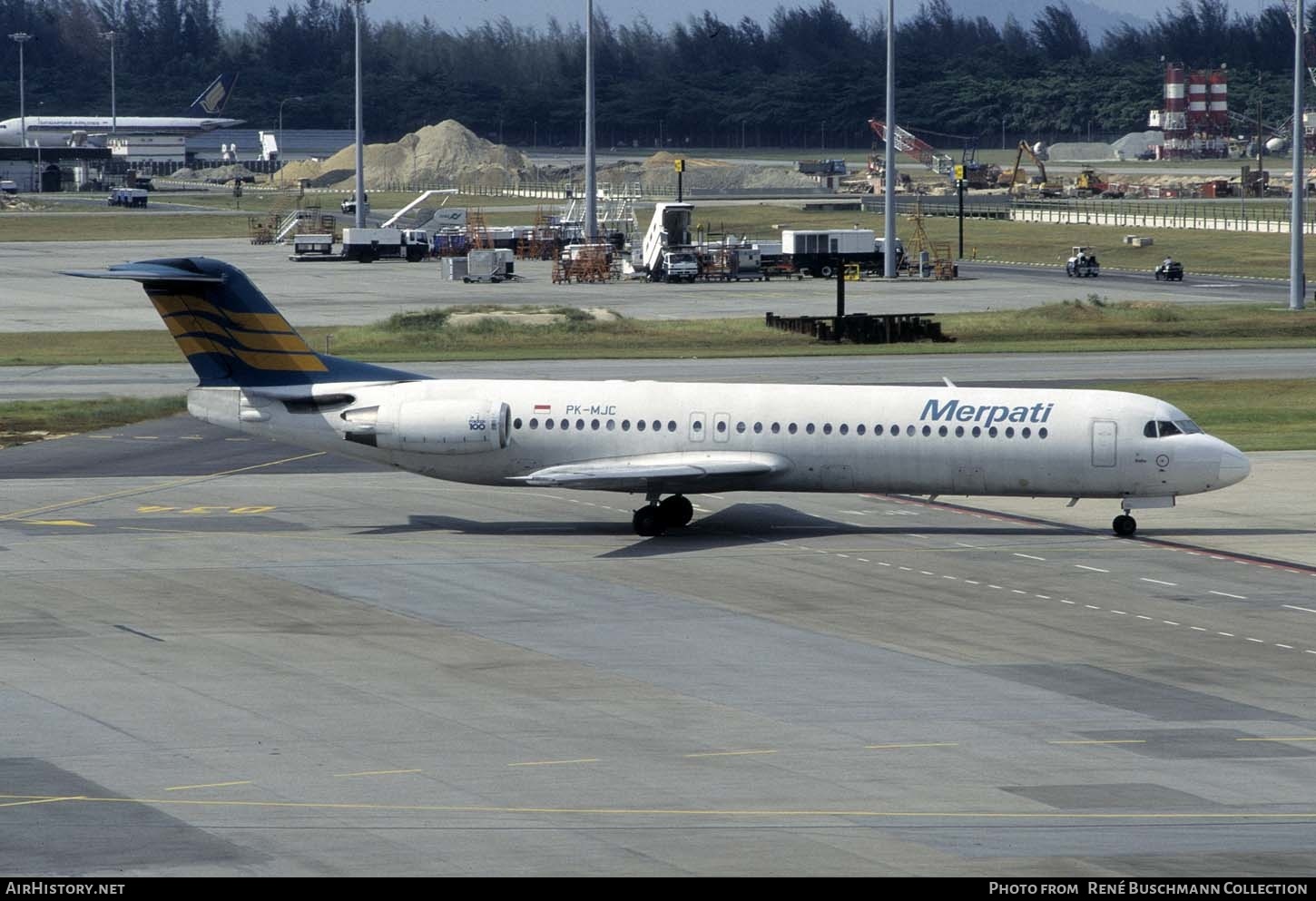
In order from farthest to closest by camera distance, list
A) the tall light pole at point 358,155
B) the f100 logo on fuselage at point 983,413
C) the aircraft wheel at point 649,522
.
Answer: the tall light pole at point 358,155
the aircraft wheel at point 649,522
the f100 logo on fuselage at point 983,413

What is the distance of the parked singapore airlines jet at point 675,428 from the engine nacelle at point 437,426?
0.04m

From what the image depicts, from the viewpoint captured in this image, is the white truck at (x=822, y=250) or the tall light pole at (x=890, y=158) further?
the white truck at (x=822, y=250)

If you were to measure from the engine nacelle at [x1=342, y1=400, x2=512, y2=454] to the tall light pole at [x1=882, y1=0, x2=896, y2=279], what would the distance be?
74098 mm

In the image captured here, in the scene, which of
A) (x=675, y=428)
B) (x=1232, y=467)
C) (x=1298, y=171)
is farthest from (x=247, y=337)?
(x=1298, y=171)

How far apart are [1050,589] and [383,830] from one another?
2001 cm

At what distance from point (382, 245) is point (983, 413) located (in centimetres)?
10492

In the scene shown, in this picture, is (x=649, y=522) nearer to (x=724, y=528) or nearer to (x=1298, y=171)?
(x=724, y=528)

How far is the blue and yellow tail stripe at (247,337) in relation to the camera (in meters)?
44.8

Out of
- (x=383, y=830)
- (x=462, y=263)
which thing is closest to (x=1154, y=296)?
(x=462, y=263)

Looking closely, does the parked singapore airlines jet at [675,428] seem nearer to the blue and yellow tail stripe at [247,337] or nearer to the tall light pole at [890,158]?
the blue and yellow tail stripe at [247,337]

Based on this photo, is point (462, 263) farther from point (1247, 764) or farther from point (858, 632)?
point (1247, 764)

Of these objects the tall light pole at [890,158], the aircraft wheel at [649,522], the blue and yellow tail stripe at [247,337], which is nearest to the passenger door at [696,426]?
the aircraft wheel at [649,522]

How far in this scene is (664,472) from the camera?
43.1 m

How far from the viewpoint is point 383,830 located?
21.8 metres
